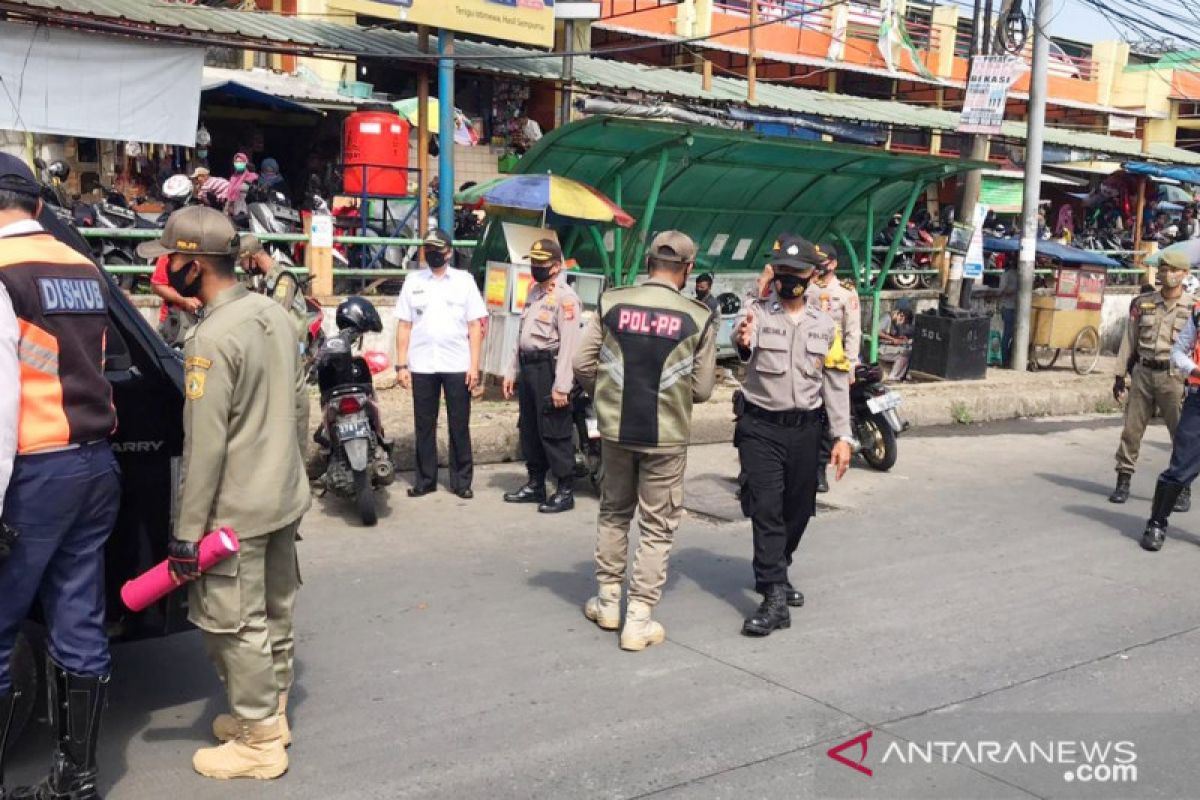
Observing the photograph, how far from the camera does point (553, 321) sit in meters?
8.07

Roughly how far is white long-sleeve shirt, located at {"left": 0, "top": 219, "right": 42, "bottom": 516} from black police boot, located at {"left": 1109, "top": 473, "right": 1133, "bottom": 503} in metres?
7.93

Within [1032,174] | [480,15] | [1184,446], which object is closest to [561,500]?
[1184,446]

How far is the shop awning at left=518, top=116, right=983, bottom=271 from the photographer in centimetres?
1227

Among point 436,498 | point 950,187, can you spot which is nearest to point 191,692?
point 436,498

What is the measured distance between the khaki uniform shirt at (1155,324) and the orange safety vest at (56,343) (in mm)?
7296

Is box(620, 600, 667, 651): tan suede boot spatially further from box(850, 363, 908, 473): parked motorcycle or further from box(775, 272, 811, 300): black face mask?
box(850, 363, 908, 473): parked motorcycle

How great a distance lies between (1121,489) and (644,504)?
205 inches

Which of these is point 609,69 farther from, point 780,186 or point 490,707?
point 490,707

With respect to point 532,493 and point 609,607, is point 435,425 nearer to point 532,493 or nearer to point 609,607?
point 532,493

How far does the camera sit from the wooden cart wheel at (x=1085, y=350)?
16.3m

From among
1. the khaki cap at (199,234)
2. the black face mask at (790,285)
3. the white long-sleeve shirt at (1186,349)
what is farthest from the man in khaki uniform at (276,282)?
the white long-sleeve shirt at (1186,349)

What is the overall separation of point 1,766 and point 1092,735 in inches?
153

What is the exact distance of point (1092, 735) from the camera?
469 cm

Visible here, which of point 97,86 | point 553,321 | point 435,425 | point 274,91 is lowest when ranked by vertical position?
point 435,425
